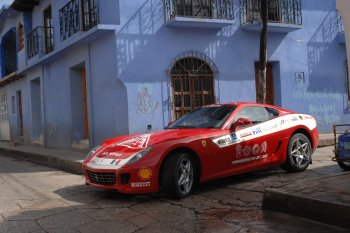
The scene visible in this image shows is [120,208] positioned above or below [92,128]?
below

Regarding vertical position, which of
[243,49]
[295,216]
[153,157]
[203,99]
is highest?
[243,49]

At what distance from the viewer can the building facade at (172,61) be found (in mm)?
11625

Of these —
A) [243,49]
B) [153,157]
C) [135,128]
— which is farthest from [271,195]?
[243,49]

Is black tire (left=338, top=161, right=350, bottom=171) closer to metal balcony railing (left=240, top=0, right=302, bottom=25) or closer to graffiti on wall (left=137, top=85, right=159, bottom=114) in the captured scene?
graffiti on wall (left=137, top=85, right=159, bottom=114)

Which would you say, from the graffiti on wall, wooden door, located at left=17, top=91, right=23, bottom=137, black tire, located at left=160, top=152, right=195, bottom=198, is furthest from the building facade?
wooden door, located at left=17, top=91, right=23, bottom=137

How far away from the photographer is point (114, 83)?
11.7 meters

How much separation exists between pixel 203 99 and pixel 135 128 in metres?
2.17

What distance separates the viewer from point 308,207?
17.7 ft

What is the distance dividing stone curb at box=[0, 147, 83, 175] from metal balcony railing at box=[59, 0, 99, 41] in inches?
152

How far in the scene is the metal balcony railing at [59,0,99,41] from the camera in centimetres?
1289

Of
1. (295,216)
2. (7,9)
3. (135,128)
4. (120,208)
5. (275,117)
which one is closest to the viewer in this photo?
(295,216)

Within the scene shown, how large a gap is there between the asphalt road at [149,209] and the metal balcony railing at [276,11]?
5.70m

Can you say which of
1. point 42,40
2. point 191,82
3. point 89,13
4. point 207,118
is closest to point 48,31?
point 42,40

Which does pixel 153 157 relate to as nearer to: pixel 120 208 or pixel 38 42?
pixel 120 208
